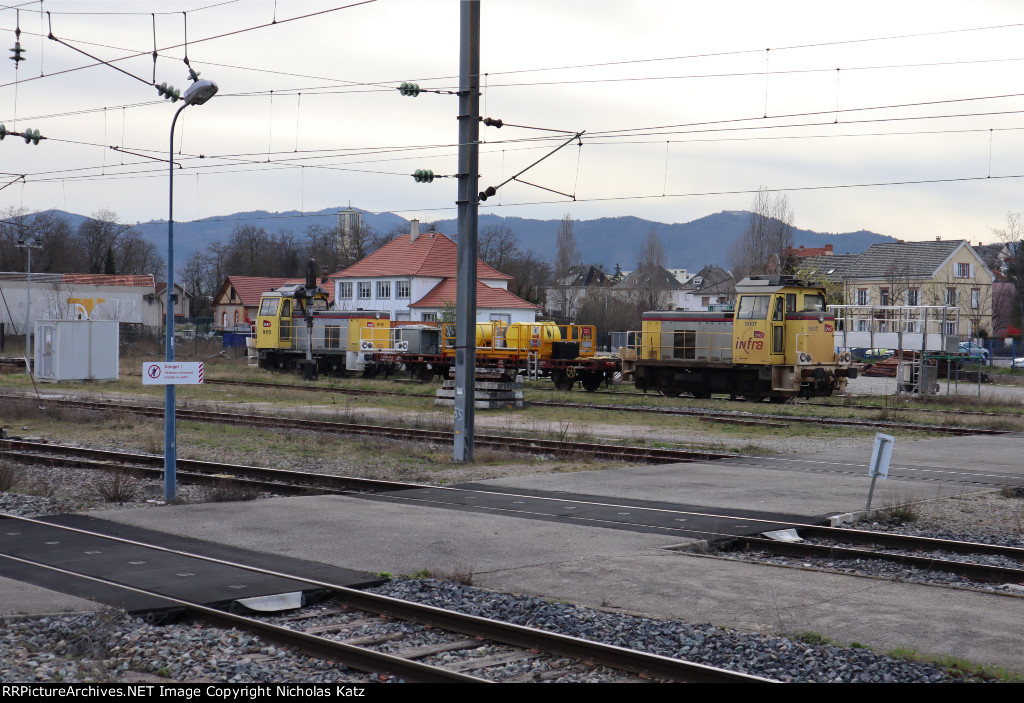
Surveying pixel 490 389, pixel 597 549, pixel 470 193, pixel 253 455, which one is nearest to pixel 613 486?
pixel 597 549

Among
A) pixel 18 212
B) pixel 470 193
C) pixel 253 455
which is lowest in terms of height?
pixel 253 455

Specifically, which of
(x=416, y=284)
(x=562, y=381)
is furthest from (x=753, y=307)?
(x=416, y=284)

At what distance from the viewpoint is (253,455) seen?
733 inches

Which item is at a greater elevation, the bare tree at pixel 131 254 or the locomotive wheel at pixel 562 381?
the bare tree at pixel 131 254

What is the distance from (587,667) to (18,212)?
11103cm

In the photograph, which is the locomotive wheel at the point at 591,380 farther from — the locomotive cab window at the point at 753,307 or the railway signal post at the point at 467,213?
the railway signal post at the point at 467,213

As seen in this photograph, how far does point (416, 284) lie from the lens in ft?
239

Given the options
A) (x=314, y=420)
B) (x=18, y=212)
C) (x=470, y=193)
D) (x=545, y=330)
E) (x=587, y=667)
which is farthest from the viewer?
(x=18, y=212)

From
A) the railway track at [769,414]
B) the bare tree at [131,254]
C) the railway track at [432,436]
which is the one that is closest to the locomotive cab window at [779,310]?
the railway track at [769,414]

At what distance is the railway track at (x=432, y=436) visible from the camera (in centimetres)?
1839

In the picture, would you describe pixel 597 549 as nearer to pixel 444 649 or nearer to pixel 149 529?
pixel 444 649

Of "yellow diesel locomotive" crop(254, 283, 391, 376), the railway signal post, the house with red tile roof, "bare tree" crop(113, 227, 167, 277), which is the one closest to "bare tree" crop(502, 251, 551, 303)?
the house with red tile roof

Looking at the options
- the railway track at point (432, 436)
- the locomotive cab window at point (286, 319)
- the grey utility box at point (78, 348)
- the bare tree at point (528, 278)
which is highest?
the bare tree at point (528, 278)

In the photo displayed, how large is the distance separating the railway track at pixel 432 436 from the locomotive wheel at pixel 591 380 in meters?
14.1
